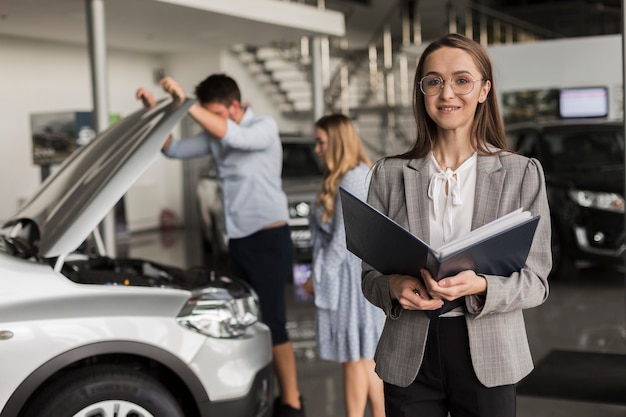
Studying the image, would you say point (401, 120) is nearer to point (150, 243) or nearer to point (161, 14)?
point (150, 243)

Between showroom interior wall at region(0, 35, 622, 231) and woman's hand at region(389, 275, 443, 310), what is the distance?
698cm

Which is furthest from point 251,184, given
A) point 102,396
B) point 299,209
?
point 299,209

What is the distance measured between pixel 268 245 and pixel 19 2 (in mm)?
4627

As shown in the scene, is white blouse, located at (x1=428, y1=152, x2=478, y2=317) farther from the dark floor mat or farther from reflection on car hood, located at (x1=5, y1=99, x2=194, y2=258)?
the dark floor mat

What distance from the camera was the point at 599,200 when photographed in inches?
342

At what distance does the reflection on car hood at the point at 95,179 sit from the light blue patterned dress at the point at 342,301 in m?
0.95

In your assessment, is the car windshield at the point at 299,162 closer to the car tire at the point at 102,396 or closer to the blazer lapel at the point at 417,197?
the car tire at the point at 102,396

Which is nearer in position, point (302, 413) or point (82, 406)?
point (82, 406)

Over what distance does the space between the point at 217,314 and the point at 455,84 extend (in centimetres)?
183

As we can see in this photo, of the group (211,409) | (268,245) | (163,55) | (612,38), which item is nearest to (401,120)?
(163,55)

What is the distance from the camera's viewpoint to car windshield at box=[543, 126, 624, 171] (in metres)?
9.12

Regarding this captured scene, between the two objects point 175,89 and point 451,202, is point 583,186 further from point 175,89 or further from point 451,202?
point 451,202

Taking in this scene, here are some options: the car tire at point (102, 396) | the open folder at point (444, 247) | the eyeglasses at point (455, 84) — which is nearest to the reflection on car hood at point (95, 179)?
the car tire at point (102, 396)

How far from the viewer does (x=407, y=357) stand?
7.50 feet
